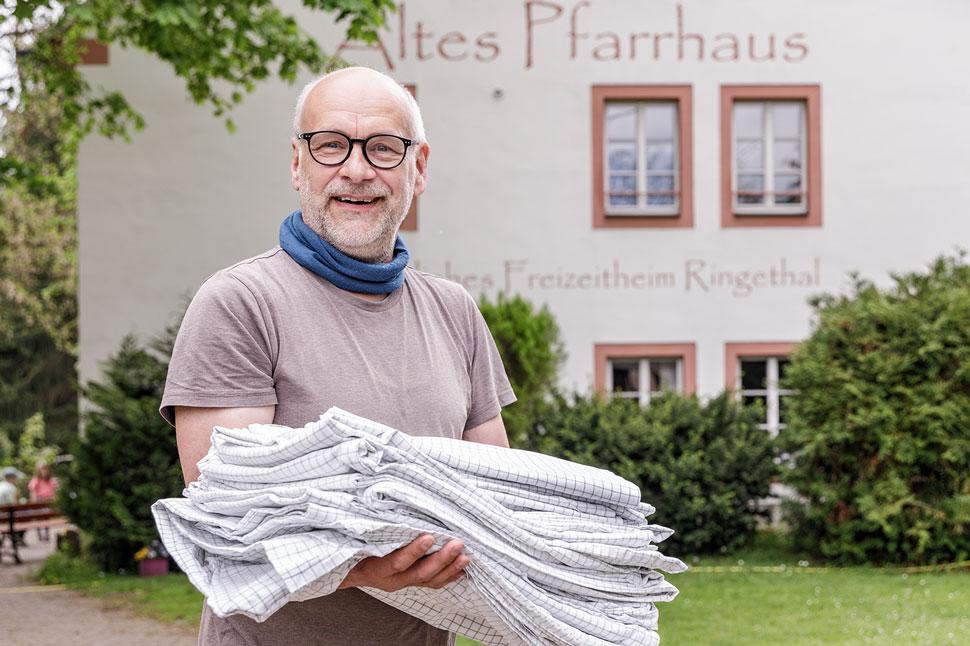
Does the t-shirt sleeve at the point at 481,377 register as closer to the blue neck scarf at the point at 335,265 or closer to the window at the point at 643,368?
the blue neck scarf at the point at 335,265

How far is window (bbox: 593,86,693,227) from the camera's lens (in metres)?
14.8

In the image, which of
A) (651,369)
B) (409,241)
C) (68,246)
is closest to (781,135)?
(651,369)

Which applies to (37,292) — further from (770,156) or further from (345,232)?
(345,232)

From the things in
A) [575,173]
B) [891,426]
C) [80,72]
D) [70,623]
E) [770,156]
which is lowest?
[70,623]

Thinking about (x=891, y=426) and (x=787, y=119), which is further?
(x=787, y=119)

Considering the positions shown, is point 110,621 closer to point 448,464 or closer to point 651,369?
point 651,369

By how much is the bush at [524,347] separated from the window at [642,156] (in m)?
1.62

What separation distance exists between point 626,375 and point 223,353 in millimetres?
13044

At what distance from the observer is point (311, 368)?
7.53ft

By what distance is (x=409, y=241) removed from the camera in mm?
14703

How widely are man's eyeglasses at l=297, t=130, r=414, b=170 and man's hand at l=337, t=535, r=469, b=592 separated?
0.78 m

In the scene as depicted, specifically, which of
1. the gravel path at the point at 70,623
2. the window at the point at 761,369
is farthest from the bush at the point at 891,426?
the gravel path at the point at 70,623

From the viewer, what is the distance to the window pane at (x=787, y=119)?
1502cm

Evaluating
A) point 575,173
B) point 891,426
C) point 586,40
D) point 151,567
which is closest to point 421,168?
point 891,426
